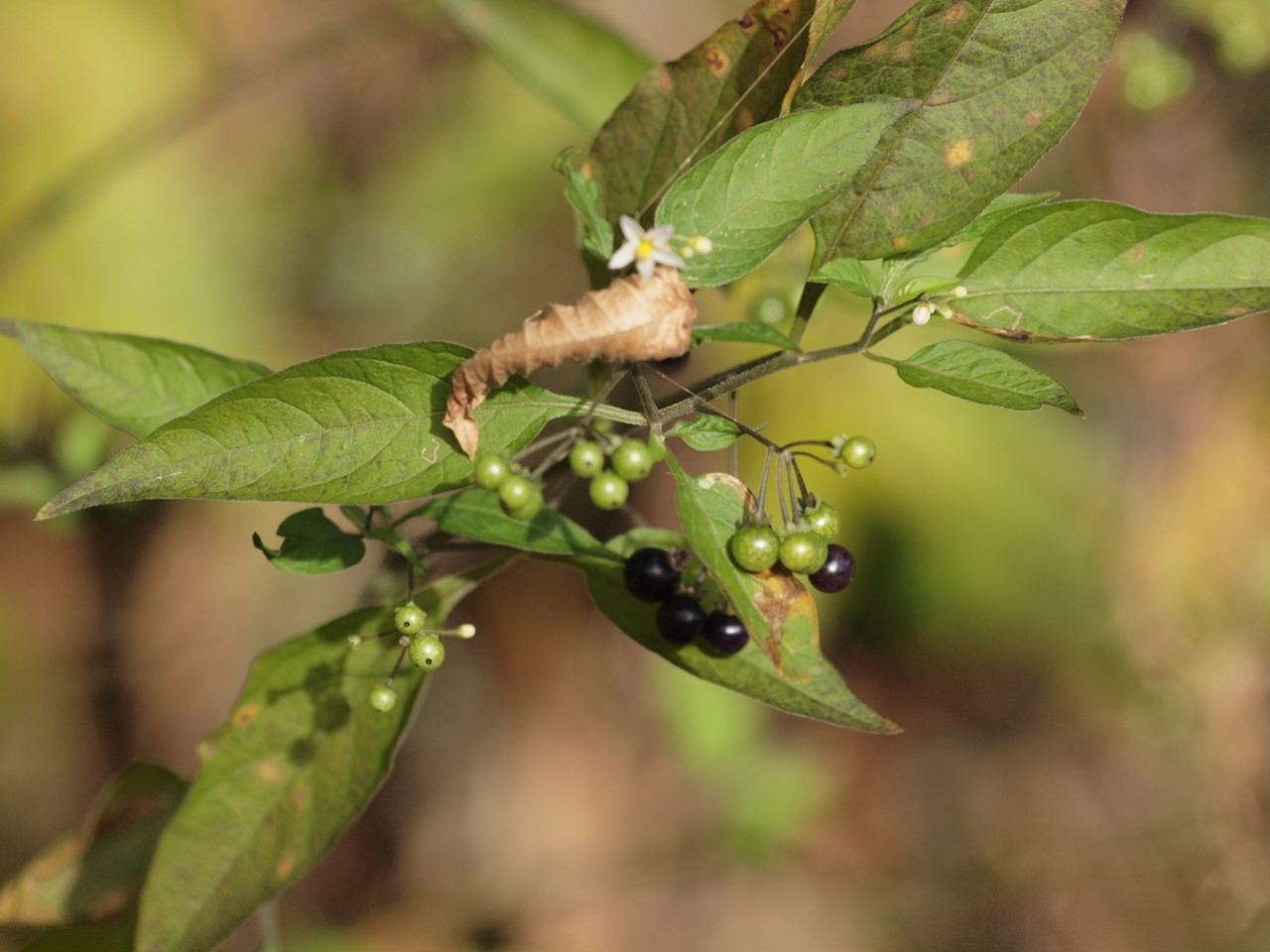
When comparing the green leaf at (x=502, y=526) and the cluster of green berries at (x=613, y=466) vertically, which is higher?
the cluster of green berries at (x=613, y=466)

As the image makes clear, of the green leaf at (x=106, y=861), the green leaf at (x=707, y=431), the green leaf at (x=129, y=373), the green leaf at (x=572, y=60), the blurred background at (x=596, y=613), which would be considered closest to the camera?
the green leaf at (x=707, y=431)

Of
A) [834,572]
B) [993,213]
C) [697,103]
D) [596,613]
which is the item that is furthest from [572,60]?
[596,613]

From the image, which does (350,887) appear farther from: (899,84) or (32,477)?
(899,84)

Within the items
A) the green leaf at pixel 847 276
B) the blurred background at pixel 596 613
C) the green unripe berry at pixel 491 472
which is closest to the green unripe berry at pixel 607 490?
the green unripe berry at pixel 491 472

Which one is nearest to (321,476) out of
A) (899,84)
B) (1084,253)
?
(899,84)

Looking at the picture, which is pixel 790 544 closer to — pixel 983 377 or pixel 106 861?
pixel 983 377

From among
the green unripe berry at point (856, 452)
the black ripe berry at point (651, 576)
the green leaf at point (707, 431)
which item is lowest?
the black ripe berry at point (651, 576)

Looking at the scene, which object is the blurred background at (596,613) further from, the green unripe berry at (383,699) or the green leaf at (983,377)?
the green leaf at (983,377)
